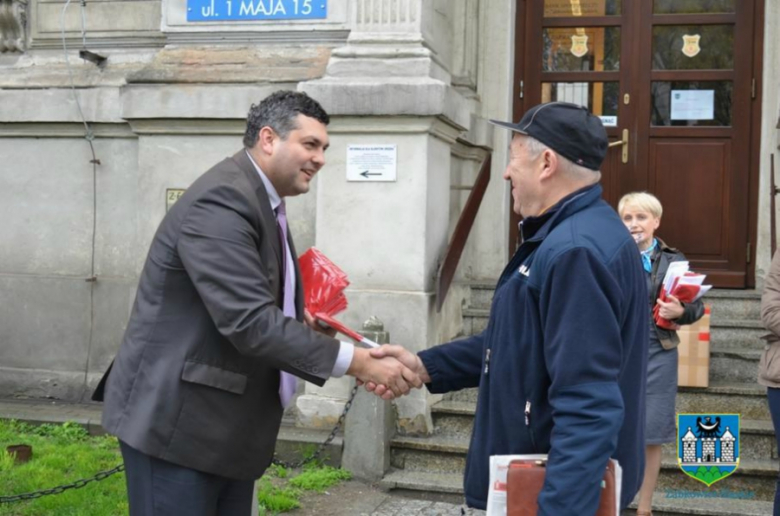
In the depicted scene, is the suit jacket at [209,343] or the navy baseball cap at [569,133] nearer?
the navy baseball cap at [569,133]

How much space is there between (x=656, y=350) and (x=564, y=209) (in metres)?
2.93

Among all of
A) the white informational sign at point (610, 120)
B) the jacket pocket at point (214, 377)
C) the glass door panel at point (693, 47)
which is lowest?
the jacket pocket at point (214, 377)

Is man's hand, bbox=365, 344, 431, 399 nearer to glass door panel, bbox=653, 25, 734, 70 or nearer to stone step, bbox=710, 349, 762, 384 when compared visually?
stone step, bbox=710, 349, 762, 384

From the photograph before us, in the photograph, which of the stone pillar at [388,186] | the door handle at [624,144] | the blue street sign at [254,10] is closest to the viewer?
the stone pillar at [388,186]

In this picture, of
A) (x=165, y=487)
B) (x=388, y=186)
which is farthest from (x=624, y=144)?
(x=165, y=487)

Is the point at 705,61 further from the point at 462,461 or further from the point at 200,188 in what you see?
the point at 200,188

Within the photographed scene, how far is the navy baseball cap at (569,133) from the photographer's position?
10.0ft

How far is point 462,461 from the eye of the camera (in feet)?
22.1

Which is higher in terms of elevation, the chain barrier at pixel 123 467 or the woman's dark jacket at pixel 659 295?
the woman's dark jacket at pixel 659 295

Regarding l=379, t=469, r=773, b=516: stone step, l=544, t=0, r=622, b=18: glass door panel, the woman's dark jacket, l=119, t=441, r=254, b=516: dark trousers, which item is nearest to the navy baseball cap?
l=119, t=441, r=254, b=516: dark trousers

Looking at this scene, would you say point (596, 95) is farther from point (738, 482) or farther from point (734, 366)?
point (738, 482)

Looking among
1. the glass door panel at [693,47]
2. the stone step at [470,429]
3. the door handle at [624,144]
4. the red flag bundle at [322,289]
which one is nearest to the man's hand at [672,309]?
the stone step at [470,429]

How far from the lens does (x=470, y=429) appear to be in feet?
23.0

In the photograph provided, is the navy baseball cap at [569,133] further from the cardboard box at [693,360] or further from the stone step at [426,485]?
the cardboard box at [693,360]
